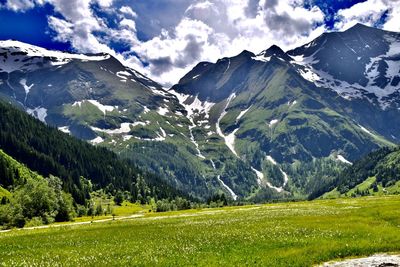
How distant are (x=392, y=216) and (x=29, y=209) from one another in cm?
8618

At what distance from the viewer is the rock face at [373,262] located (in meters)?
21.5

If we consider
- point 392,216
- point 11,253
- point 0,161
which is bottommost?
point 392,216

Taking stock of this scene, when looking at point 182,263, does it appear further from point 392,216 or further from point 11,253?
point 392,216

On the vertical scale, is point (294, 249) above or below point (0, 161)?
below

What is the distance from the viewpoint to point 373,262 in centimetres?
2239

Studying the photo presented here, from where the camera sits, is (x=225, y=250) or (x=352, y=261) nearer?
(x=352, y=261)

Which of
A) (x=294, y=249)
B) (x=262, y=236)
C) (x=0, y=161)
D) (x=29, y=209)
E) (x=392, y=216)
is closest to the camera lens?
(x=294, y=249)

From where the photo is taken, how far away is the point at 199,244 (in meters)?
32.6

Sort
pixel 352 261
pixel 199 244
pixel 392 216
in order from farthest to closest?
pixel 392 216
pixel 199 244
pixel 352 261

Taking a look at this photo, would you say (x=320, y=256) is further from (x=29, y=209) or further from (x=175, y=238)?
(x=29, y=209)

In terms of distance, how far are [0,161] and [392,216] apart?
527 ft

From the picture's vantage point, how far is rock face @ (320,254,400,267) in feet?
70.5

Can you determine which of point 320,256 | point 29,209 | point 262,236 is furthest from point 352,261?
point 29,209

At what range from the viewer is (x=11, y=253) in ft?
108
